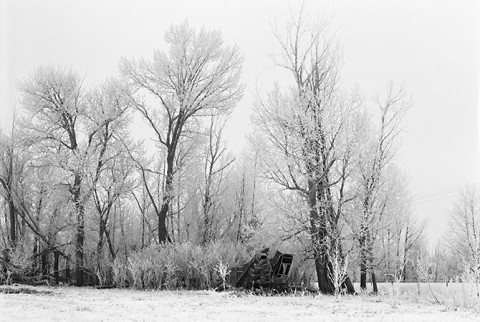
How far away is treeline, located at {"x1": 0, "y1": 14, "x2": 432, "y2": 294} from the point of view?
54.8 ft

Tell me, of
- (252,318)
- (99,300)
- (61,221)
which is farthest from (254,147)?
(61,221)

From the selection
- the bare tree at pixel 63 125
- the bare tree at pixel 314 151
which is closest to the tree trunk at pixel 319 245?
the bare tree at pixel 314 151

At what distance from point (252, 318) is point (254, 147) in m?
9.53

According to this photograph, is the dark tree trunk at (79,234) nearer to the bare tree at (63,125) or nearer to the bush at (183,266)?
the bare tree at (63,125)

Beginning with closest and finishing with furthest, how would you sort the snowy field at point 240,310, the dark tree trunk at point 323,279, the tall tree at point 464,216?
the snowy field at point 240,310
the dark tree trunk at point 323,279
the tall tree at point 464,216

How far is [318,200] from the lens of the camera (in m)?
16.7

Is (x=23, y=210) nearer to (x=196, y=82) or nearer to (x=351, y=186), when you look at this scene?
(x=196, y=82)

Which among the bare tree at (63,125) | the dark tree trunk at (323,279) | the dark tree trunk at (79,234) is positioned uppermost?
the bare tree at (63,125)

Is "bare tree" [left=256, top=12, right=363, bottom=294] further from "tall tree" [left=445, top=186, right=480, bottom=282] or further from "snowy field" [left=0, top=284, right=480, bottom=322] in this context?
"tall tree" [left=445, top=186, right=480, bottom=282]

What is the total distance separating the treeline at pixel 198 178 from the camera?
1670 centimetres

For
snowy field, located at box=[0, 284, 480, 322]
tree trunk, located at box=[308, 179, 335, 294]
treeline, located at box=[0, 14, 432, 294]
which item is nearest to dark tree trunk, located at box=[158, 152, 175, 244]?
treeline, located at box=[0, 14, 432, 294]

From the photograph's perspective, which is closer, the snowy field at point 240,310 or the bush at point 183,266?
the snowy field at point 240,310

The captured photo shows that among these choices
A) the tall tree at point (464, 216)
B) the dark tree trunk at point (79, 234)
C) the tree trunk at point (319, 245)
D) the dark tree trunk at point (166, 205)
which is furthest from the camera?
the tall tree at point (464, 216)

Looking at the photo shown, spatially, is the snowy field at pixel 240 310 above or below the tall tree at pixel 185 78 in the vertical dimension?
below
